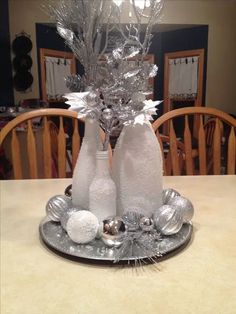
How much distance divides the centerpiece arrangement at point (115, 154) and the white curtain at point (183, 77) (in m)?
Result: 4.30

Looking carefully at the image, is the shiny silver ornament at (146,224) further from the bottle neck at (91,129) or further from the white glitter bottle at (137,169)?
the bottle neck at (91,129)

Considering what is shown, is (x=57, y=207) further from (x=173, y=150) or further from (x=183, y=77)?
(x=183, y=77)

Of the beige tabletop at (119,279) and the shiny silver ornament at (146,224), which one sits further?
the shiny silver ornament at (146,224)

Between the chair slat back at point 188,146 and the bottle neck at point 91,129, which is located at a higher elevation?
the bottle neck at point 91,129

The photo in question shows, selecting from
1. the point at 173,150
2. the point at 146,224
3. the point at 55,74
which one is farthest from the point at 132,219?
the point at 55,74

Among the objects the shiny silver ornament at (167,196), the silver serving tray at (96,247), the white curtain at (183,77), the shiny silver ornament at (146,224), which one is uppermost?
the white curtain at (183,77)

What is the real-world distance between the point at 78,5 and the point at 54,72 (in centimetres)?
415

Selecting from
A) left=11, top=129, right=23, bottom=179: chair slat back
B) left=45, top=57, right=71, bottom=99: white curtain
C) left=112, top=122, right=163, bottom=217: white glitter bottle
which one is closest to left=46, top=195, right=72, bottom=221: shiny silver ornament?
left=112, top=122, right=163, bottom=217: white glitter bottle

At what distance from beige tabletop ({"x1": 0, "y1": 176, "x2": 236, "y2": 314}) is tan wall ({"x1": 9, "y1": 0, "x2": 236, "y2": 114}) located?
3.67m

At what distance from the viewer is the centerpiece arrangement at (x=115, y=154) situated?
603mm

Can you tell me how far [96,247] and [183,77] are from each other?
4628 mm

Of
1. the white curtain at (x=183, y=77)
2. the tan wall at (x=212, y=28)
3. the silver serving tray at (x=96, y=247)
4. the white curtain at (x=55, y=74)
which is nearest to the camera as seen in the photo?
the silver serving tray at (x=96, y=247)

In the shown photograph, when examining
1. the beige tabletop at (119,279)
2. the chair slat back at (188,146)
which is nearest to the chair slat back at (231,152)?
the chair slat back at (188,146)

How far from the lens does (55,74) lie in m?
4.59
